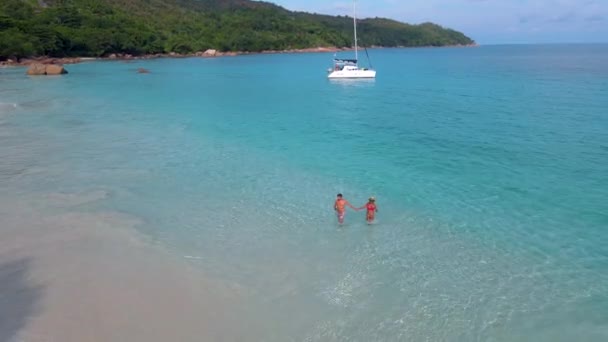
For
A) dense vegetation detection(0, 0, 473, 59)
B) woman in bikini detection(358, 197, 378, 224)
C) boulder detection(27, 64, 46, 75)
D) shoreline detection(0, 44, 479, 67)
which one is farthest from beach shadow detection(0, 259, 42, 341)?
dense vegetation detection(0, 0, 473, 59)

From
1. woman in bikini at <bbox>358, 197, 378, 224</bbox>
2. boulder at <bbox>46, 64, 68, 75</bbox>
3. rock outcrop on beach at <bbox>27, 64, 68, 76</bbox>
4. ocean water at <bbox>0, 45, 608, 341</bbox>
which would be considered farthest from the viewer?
boulder at <bbox>46, 64, 68, 75</bbox>

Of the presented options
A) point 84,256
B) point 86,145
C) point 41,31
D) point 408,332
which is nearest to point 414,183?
point 408,332

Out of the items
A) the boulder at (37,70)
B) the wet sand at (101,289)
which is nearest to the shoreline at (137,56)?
the boulder at (37,70)

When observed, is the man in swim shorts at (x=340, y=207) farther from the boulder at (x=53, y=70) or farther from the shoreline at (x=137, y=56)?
the shoreline at (x=137, y=56)

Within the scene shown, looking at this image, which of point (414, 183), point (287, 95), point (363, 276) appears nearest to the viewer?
point (363, 276)

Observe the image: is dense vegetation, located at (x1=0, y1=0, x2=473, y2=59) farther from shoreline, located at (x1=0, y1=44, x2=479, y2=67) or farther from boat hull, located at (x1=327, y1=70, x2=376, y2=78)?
boat hull, located at (x1=327, y1=70, x2=376, y2=78)

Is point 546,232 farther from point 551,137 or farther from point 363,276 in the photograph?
point 551,137

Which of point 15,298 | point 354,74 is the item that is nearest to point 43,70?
point 354,74
